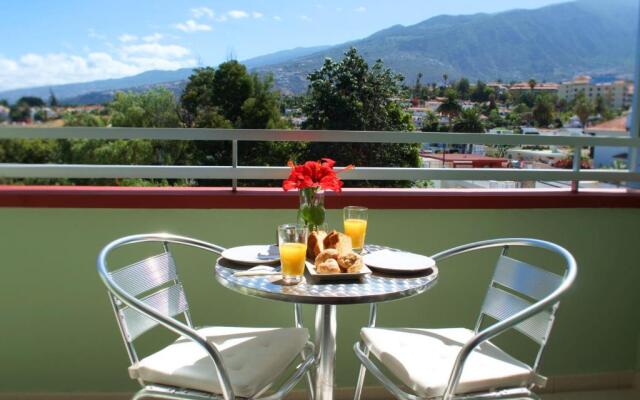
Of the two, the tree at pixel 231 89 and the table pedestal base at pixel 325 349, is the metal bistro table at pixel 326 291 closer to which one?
the table pedestal base at pixel 325 349

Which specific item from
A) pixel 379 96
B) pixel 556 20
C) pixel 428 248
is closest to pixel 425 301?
pixel 428 248

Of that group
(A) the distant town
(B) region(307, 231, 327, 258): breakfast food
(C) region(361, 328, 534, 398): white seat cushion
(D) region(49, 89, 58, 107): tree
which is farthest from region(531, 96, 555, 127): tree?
(D) region(49, 89, 58, 107): tree

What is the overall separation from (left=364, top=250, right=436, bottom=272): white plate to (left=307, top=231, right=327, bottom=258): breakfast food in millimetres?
136

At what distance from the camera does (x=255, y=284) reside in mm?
1257

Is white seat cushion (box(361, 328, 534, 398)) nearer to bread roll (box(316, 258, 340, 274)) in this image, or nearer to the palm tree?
bread roll (box(316, 258, 340, 274))

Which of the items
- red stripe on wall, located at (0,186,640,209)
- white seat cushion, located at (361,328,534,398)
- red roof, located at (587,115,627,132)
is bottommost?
white seat cushion, located at (361,328,534,398)

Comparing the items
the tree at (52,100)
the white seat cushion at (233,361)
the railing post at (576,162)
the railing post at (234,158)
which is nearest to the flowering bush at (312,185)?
the white seat cushion at (233,361)

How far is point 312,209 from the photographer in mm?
1486

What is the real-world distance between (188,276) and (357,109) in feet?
3.75

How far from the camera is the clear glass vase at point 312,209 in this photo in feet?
4.83

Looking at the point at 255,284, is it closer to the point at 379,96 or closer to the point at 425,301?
the point at 425,301

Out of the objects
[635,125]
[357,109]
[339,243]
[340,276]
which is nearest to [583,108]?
[635,125]

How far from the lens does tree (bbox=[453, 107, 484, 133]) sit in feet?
8.37

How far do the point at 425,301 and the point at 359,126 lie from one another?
2.91 feet
